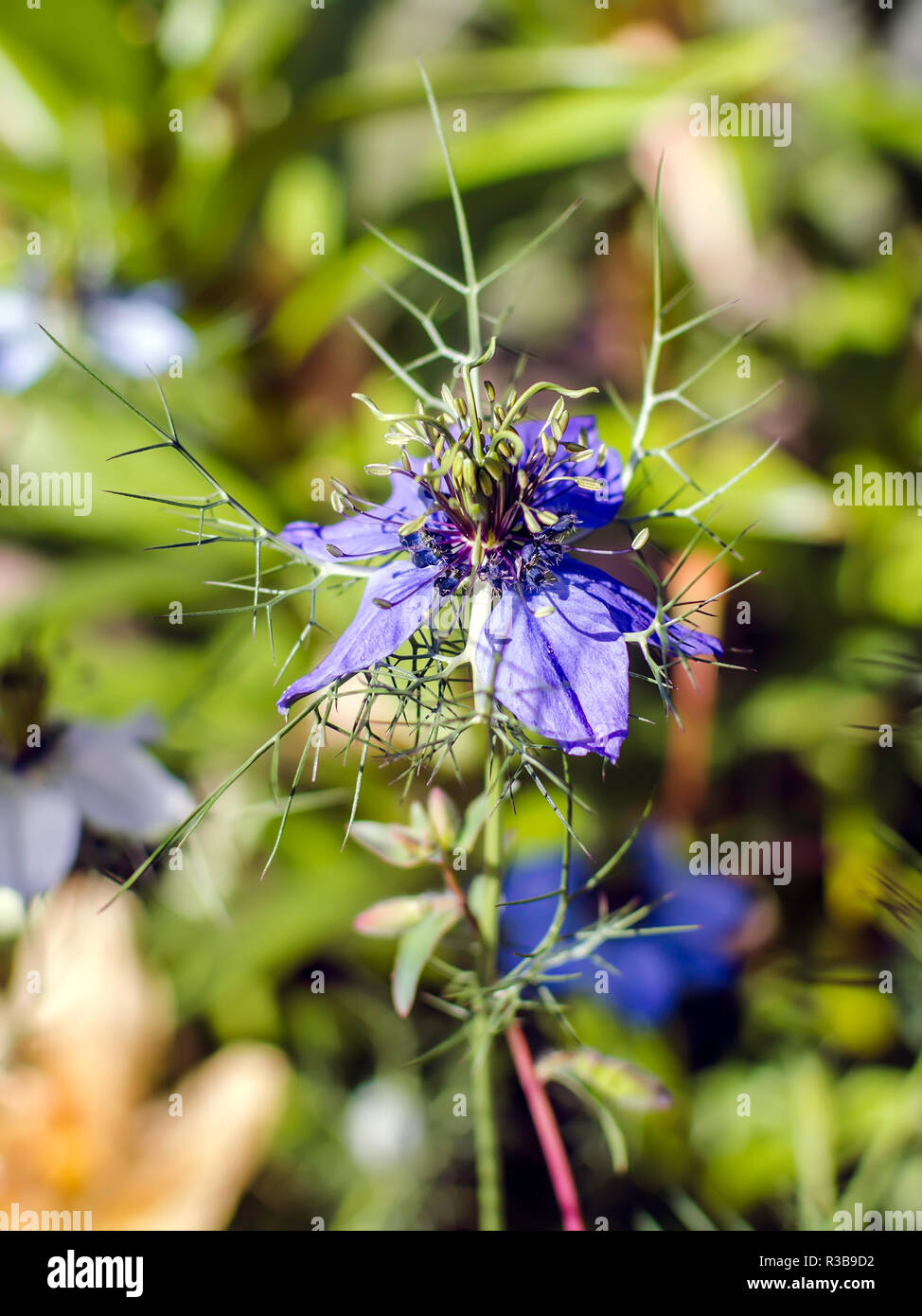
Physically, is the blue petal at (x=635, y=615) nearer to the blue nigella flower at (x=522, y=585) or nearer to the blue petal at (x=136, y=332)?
the blue nigella flower at (x=522, y=585)

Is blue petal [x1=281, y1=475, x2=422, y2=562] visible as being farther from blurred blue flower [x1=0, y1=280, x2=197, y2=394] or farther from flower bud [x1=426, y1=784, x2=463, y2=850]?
blurred blue flower [x1=0, y1=280, x2=197, y2=394]

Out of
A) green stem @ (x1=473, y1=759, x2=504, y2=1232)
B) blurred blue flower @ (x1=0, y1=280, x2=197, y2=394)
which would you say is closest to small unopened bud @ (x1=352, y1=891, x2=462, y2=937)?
green stem @ (x1=473, y1=759, x2=504, y2=1232)

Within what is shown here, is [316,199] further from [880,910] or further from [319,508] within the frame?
[880,910]

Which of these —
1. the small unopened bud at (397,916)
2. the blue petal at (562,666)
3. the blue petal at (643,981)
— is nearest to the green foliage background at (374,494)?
the blue petal at (643,981)

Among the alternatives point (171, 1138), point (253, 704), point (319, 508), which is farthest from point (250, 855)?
point (319, 508)

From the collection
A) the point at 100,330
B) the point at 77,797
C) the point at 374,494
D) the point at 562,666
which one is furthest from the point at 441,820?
the point at 100,330

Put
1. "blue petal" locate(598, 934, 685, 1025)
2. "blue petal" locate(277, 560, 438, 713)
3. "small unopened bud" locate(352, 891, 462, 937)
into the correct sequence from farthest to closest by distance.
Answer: "blue petal" locate(598, 934, 685, 1025)
"small unopened bud" locate(352, 891, 462, 937)
"blue petal" locate(277, 560, 438, 713)
